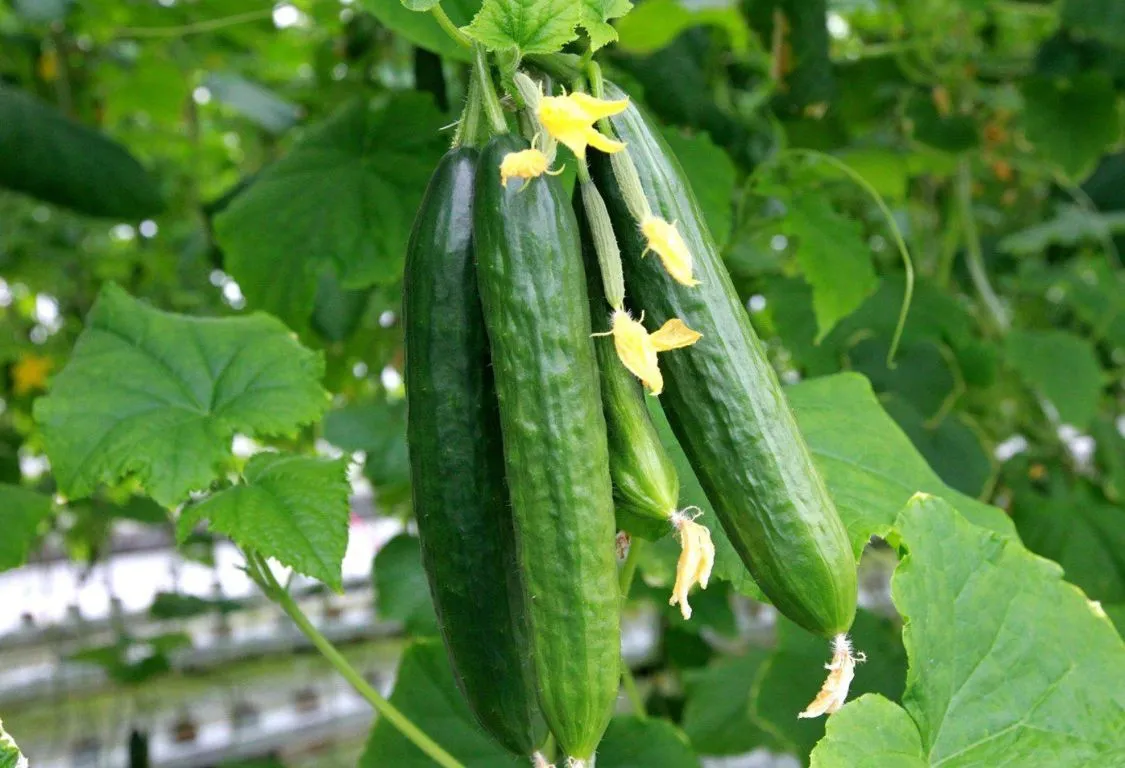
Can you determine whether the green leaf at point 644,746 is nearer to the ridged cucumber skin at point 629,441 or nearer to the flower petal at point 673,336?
the ridged cucumber skin at point 629,441

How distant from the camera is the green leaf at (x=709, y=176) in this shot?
1243 mm

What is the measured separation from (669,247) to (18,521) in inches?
31.4

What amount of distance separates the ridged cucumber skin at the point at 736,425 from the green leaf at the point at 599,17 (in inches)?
2.1

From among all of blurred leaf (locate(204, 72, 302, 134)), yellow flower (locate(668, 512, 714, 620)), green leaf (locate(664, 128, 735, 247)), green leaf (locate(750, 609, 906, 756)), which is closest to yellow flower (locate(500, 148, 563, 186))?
yellow flower (locate(668, 512, 714, 620))

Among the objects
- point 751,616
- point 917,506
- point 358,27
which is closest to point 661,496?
point 917,506

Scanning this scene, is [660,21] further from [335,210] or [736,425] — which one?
[736,425]

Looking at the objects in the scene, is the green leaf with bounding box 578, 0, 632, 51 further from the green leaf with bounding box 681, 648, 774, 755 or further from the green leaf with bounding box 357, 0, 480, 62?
the green leaf with bounding box 681, 648, 774, 755

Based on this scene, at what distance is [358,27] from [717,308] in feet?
4.12

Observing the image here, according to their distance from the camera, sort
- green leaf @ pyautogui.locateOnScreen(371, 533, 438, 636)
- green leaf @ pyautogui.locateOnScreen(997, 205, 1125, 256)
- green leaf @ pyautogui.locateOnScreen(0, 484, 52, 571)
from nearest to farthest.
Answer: green leaf @ pyautogui.locateOnScreen(0, 484, 52, 571)
green leaf @ pyautogui.locateOnScreen(371, 533, 438, 636)
green leaf @ pyautogui.locateOnScreen(997, 205, 1125, 256)

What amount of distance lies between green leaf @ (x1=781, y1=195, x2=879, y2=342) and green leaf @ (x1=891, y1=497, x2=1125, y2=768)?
0.44 metres

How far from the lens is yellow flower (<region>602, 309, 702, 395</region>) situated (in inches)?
24.8

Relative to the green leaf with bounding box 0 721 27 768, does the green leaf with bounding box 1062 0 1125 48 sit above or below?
below

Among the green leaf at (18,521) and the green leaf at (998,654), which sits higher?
the green leaf at (18,521)

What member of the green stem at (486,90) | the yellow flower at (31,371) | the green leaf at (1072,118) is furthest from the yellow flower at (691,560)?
the yellow flower at (31,371)
